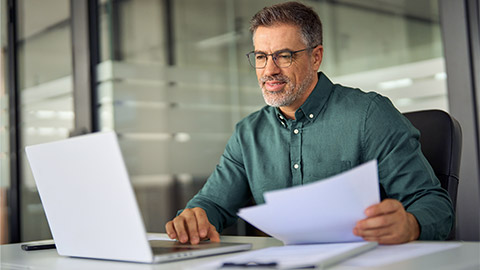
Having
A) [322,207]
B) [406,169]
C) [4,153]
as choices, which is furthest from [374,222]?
[4,153]

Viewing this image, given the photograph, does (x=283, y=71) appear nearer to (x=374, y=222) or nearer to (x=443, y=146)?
(x=443, y=146)

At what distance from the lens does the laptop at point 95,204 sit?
0.98 meters

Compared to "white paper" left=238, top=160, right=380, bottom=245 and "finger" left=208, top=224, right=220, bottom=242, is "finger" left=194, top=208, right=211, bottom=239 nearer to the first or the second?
"finger" left=208, top=224, right=220, bottom=242

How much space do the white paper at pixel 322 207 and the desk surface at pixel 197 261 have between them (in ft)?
0.32

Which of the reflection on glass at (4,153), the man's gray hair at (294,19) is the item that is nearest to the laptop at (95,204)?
the man's gray hair at (294,19)

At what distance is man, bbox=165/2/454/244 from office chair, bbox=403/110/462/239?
3.2 inches

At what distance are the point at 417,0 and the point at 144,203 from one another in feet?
6.56

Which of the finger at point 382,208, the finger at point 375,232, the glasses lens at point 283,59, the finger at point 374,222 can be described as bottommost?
the finger at point 375,232

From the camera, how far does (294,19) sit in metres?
1.78

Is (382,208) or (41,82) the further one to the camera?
(41,82)

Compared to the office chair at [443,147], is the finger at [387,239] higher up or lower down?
lower down

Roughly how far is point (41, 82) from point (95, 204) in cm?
327

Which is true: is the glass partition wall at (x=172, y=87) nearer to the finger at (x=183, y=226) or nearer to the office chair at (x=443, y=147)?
the office chair at (x=443, y=147)

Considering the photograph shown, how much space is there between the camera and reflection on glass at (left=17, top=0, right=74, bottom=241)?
3.93 m
